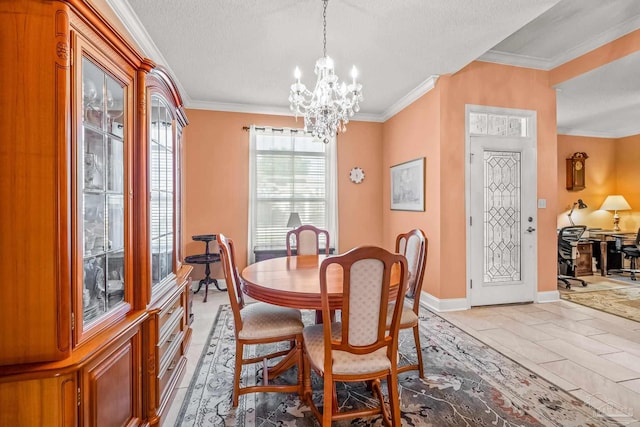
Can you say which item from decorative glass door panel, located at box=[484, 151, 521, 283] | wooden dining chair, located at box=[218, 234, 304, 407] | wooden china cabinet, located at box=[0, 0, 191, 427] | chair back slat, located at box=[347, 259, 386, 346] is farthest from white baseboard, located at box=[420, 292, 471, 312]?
wooden china cabinet, located at box=[0, 0, 191, 427]

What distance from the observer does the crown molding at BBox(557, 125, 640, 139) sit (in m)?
5.94

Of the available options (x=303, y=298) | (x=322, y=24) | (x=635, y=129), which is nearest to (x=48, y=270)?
(x=303, y=298)

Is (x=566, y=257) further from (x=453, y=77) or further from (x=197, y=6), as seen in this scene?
(x=197, y=6)

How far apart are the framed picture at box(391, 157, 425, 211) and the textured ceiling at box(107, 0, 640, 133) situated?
1008mm

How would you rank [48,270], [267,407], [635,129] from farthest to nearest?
[635,129] < [267,407] < [48,270]

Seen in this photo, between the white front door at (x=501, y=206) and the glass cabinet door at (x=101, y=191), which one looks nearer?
the glass cabinet door at (x=101, y=191)

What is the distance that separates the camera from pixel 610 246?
5.40 meters

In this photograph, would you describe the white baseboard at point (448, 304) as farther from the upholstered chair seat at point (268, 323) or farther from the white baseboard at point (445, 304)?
the upholstered chair seat at point (268, 323)

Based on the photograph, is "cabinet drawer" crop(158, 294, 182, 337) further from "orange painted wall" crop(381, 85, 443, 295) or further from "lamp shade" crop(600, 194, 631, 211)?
"lamp shade" crop(600, 194, 631, 211)

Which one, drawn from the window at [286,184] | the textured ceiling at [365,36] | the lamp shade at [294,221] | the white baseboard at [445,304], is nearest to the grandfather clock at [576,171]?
the textured ceiling at [365,36]

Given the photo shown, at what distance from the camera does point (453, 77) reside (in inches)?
137

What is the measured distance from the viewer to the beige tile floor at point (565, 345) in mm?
1911

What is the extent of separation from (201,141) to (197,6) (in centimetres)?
233

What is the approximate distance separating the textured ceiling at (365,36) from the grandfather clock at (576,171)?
2.78 metres
